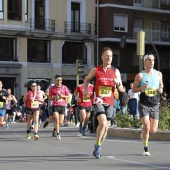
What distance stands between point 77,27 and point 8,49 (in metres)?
6.74

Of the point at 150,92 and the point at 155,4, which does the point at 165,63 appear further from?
the point at 150,92

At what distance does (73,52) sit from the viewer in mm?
51031

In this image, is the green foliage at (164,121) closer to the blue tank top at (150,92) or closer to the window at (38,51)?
the blue tank top at (150,92)

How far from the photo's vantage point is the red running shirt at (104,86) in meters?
12.2

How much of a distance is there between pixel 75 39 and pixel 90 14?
106 inches

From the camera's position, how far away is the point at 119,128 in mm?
19359

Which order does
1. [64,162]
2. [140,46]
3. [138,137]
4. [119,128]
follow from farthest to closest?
[140,46] → [119,128] → [138,137] → [64,162]

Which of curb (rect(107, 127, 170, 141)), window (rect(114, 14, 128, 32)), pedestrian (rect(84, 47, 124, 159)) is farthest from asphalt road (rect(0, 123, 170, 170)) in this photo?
window (rect(114, 14, 128, 32))

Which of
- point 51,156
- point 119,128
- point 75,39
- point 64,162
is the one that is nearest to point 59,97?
point 119,128

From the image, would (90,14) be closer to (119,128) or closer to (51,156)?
(119,128)

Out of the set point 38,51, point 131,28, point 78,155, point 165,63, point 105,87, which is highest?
point 131,28

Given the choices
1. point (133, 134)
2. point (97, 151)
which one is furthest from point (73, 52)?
point (97, 151)

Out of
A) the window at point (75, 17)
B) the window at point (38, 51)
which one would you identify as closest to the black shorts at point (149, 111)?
the window at point (38, 51)

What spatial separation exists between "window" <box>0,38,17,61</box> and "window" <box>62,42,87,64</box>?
469cm
